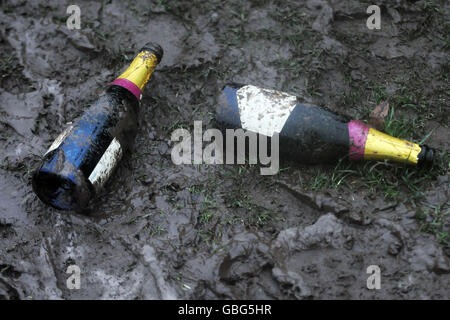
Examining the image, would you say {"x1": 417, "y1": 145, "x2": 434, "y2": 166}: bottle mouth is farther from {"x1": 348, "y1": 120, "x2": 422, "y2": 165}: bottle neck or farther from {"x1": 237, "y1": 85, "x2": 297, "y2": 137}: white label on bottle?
{"x1": 237, "y1": 85, "x2": 297, "y2": 137}: white label on bottle

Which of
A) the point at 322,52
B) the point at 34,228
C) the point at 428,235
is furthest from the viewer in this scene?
the point at 322,52

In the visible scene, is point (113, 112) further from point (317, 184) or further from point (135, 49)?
point (317, 184)

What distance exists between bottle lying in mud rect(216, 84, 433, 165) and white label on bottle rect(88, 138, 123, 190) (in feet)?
1.70

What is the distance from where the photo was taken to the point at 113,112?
2.14 m

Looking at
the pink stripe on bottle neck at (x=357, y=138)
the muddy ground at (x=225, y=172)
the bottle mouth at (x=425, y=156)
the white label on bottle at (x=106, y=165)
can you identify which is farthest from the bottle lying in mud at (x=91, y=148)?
the bottle mouth at (x=425, y=156)

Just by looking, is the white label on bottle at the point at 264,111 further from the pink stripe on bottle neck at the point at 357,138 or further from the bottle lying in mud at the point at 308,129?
the pink stripe on bottle neck at the point at 357,138

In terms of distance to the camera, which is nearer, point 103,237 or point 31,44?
point 103,237

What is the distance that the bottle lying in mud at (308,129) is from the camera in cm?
205

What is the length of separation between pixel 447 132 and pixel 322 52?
2.67 feet

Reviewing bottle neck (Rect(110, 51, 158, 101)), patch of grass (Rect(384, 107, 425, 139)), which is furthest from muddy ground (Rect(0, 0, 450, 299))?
bottle neck (Rect(110, 51, 158, 101))

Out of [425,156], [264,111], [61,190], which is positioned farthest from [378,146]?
[61,190]

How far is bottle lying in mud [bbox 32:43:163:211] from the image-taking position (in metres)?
1.94

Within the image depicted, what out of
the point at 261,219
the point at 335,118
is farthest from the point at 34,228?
the point at 335,118

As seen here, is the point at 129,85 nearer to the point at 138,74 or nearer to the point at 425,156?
the point at 138,74
